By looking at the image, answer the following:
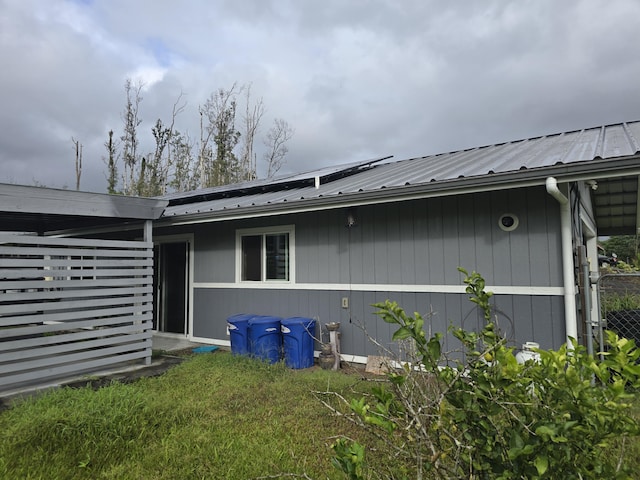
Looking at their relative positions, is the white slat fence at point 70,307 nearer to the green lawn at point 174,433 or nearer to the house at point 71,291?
the house at point 71,291

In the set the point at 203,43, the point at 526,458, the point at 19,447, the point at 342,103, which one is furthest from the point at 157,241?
the point at 342,103

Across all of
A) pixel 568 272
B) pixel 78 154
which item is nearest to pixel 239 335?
pixel 568 272

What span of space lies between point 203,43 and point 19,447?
1356 cm

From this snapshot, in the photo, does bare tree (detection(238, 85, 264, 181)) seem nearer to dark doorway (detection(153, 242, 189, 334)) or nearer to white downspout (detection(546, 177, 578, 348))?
dark doorway (detection(153, 242, 189, 334))

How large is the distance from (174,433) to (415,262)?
3.41 m

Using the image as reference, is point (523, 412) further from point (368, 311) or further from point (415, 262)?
point (368, 311)

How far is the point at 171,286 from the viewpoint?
7.82 meters

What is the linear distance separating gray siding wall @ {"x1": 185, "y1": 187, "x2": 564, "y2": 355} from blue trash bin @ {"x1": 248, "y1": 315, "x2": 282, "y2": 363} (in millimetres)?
651

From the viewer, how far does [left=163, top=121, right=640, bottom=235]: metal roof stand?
355 centimetres

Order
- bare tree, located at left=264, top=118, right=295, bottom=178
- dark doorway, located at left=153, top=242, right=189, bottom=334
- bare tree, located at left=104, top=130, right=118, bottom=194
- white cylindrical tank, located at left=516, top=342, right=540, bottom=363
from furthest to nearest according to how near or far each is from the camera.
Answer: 1. bare tree, located at left=104, top=130, right=118, bottom=194
2. bare tree, located at left=264, top=118, right=295, bottom=178
3. dark doorway, located at left=153, top=242, right=189, bottom=334
4. white cylindrical tank, located at left=516, top=342, right=540, bottom=363

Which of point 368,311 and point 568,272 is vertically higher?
point 568,272

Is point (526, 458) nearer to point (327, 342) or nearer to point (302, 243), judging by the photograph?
point (327, 342)

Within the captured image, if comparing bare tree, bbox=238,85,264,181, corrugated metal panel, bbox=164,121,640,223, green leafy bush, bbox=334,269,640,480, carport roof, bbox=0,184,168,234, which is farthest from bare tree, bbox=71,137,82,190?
green leafy bush, bbox=334,269,640,480

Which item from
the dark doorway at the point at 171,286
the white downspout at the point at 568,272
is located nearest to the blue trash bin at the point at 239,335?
the dark doorway at the point at 171,286
